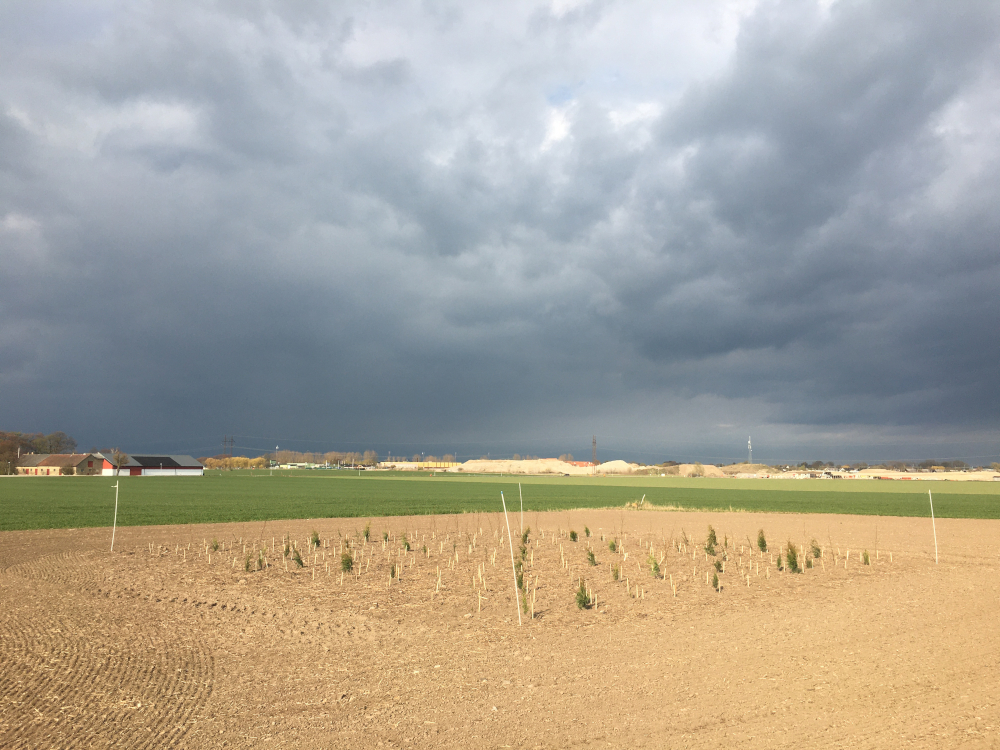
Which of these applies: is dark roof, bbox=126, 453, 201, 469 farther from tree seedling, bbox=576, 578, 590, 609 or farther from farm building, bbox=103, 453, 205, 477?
tree seedling, bbox=576, 578, 590, 609

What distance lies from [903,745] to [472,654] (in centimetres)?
608

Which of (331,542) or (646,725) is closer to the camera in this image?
(646,725)

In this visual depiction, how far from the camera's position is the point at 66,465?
15788cm

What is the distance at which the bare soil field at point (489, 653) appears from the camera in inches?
293

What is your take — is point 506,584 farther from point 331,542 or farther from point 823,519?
point 823,519

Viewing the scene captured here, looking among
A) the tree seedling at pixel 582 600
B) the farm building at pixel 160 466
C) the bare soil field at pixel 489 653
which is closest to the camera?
the bare soil field at pixel 489 653

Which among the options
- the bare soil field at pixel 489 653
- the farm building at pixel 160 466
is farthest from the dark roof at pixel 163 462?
the bare soil field at pixel 489 653

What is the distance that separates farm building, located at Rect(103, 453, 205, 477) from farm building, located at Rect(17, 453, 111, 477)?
554 centimetres

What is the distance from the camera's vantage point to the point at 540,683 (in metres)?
9.13

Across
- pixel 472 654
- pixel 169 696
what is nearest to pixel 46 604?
pixel 169 696

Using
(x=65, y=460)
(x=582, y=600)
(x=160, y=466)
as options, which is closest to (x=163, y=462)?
(x=160, y=466)

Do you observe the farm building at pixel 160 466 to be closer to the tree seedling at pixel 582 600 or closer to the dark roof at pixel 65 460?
the dark roof at pixel 65 460

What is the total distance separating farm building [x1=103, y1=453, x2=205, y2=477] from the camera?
15388cm

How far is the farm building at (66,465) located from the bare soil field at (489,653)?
16409 cm
